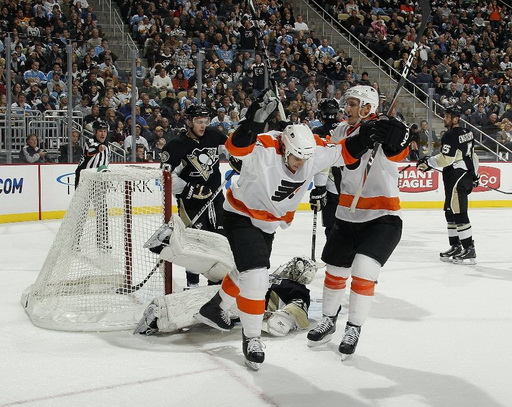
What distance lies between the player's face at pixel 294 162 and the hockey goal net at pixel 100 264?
1164 mm

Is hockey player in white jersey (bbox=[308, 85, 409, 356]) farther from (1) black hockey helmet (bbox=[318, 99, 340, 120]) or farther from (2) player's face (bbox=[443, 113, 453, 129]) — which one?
(2) player's face (bbox=[443, 113, 453, 129])

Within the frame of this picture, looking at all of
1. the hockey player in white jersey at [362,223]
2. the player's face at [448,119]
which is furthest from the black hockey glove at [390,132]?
the player's face at [448,119]

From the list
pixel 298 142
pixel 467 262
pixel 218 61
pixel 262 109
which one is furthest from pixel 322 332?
pixel 218 61

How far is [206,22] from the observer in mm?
12422

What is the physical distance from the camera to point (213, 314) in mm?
3883

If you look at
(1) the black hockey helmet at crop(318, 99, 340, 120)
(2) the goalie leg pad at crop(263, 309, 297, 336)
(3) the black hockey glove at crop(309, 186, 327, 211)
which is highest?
(1) the black hockey helmet at crop(318, 99, 340, 120)

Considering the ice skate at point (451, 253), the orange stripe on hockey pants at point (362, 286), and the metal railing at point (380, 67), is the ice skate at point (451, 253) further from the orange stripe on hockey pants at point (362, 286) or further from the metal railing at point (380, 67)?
the metal railing at point (380, 67)

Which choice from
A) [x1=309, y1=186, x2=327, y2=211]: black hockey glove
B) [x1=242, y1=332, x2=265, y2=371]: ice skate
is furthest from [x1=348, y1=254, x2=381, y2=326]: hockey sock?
[x1=309, y1=186, x2=327, y2=211]: black hockey glove

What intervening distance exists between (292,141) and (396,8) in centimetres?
1396

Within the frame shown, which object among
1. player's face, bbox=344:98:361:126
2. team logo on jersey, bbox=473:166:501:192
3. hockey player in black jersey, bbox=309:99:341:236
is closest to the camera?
player's face, bbox=344:98:361:126

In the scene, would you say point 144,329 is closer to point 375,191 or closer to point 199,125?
point 375,191

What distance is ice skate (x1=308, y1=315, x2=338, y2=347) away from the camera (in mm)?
3760

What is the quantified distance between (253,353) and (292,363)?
8.9 inches

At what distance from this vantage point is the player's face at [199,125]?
486cm
